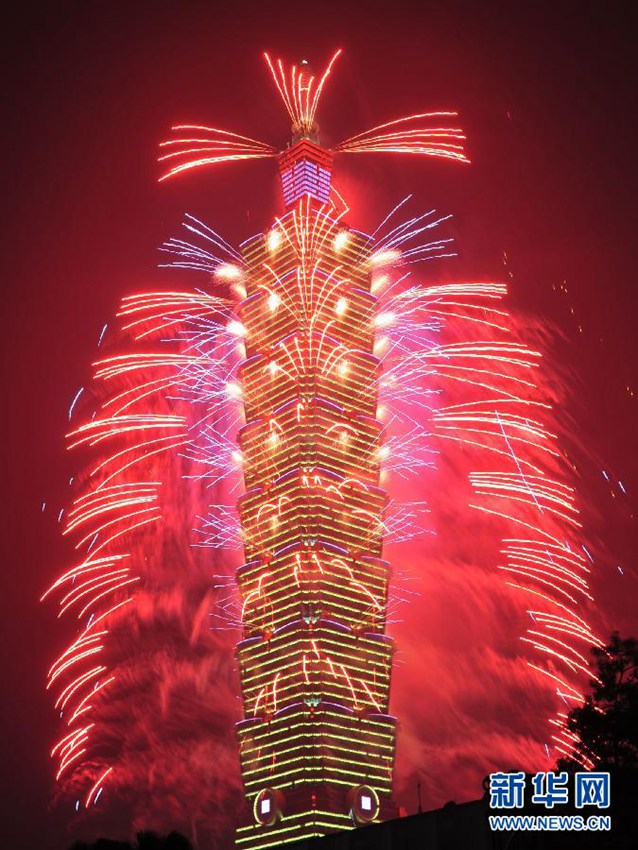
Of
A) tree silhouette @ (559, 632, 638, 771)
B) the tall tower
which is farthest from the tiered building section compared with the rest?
tree silhouette @ (559, 632, 638, 771)

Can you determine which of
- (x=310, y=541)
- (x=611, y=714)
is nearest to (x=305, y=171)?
(x=310, y=541)

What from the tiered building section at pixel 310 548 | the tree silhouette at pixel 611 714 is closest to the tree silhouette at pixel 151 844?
the tree silhouette at pixel 611 714

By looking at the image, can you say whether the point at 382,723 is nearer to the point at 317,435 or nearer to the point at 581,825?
the point at 317,435

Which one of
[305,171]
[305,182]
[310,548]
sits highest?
[305,171]

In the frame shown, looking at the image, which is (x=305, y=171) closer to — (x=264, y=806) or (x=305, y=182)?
(x=305, y=182)

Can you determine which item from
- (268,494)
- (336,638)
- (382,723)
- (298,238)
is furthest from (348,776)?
(298,238)
